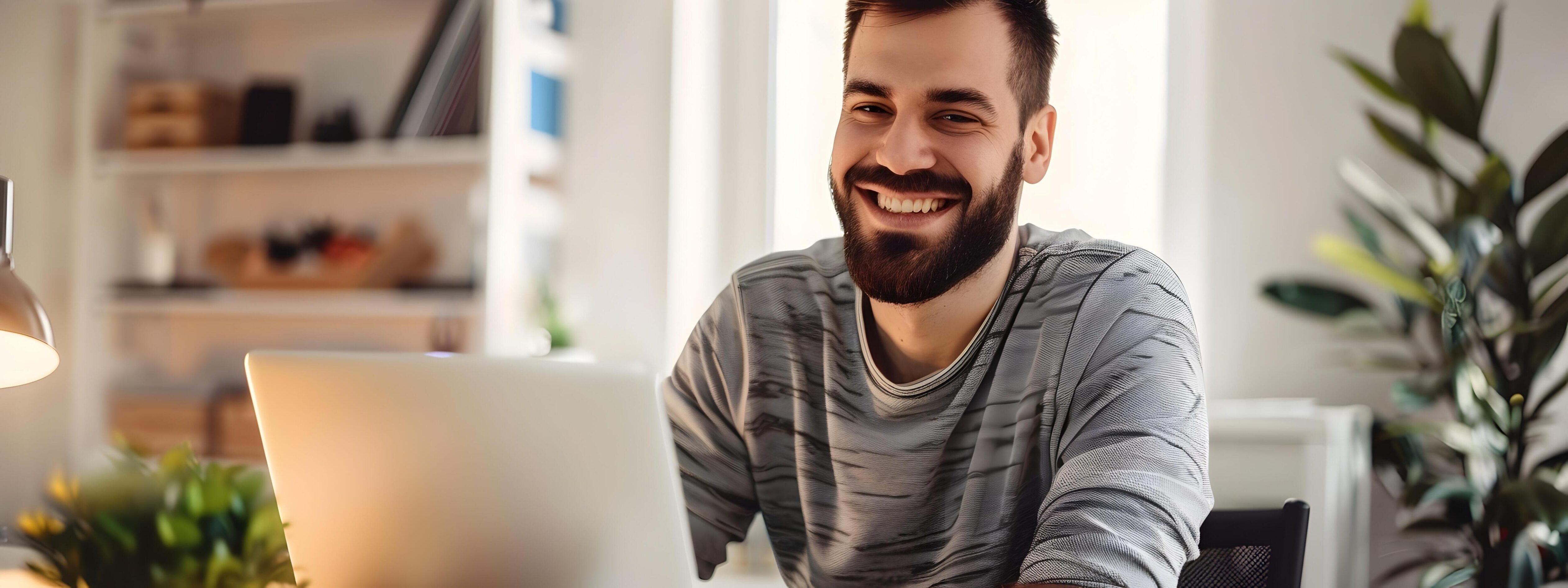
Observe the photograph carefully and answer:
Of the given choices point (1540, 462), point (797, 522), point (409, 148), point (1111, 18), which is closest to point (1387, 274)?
point (1540, 462)

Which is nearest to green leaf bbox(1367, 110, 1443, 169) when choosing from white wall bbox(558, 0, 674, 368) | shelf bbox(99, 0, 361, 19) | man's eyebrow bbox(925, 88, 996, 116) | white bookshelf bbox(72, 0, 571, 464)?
man's eyebrow bbox(925, 88, 996, 116)

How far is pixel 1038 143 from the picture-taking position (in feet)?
3.95

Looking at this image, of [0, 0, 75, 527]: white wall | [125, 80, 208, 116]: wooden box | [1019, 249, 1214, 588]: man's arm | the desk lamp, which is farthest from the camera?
[0, 0, 75, 527]: white wall

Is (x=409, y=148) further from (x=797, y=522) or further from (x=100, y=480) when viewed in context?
(x=100, y=480)

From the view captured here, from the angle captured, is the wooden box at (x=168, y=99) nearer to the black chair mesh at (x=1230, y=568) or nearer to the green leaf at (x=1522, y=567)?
the black chair mesh at (x=1230, y=568)

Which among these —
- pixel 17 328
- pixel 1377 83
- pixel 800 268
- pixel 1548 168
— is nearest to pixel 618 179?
pixel 800 268

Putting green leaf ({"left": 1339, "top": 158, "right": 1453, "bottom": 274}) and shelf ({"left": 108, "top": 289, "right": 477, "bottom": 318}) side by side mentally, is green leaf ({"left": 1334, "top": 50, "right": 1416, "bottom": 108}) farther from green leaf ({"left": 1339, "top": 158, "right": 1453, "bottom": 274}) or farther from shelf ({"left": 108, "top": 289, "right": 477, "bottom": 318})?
shelf ({"left": 108, "top": 289, "right": 477, "bottom": 318})

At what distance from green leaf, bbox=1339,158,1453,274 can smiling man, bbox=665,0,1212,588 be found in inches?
31.9

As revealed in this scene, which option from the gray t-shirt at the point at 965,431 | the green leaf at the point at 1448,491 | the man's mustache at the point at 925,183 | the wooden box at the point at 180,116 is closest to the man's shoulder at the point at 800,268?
the gray t-shirt at the point at 965,431

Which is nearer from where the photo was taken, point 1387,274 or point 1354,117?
point 1387,274

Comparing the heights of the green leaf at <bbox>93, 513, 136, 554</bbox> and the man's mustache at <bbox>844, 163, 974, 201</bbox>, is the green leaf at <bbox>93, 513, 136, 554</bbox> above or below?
below

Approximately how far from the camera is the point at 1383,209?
1729mm

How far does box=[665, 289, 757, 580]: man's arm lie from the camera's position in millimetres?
1187

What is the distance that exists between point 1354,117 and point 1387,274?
0.50m
